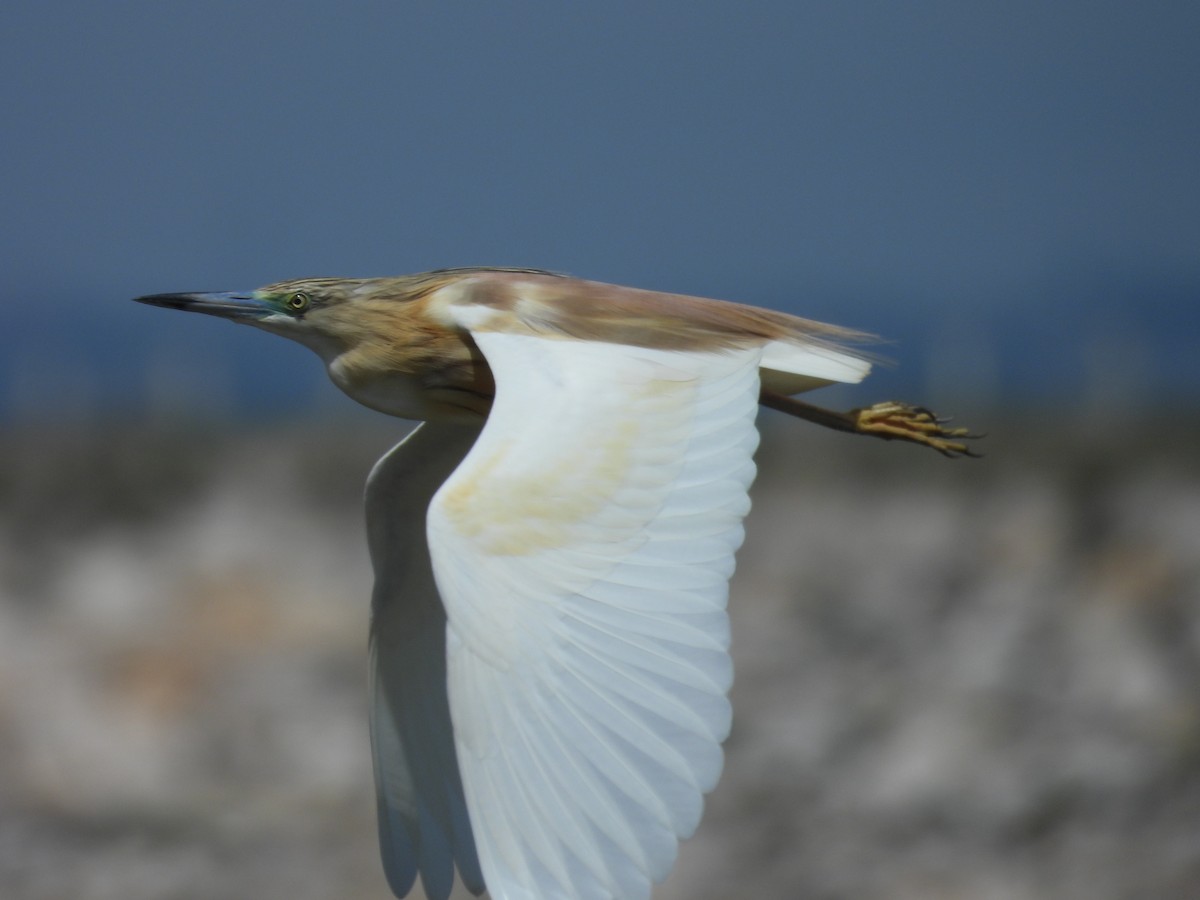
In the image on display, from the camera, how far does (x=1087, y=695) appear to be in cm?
1122

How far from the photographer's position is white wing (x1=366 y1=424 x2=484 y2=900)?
416cm

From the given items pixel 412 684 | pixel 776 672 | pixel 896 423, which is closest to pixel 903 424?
pixel 896 423

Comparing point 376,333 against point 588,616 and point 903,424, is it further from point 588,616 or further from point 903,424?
point 903,424

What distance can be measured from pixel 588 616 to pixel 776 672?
27.7ft

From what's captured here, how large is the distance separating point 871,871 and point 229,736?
398 cm

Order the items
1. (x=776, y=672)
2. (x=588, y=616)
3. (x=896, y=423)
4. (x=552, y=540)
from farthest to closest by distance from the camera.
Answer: (x=776, y=672)
(x=896, y=423)
(x=552, y=540)
(x=588, y=616)

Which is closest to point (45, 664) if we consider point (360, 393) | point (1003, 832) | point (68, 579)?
point (68, 579)

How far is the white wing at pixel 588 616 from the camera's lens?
9.62ft

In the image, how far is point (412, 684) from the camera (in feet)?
13.9

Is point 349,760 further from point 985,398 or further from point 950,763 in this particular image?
point 985,398

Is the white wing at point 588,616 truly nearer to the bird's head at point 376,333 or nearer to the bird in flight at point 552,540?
the bird in flight at point 552,540

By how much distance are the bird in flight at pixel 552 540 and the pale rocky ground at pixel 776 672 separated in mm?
6843

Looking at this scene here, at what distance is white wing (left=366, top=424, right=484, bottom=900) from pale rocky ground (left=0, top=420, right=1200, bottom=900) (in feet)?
22.1

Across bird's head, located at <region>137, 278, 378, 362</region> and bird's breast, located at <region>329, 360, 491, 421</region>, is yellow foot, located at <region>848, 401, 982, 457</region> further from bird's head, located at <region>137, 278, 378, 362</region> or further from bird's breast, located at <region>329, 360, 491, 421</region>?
bird's head, located at <region>137, 278, 378, 362</region>
